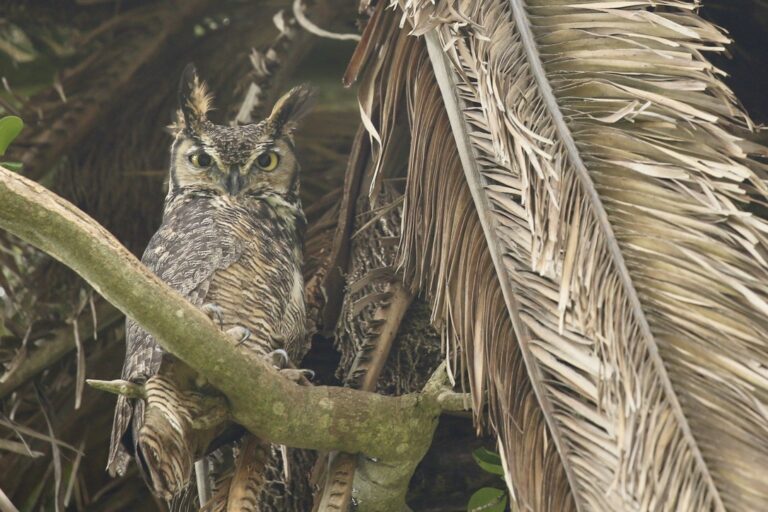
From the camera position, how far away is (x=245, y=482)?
7.75 ft

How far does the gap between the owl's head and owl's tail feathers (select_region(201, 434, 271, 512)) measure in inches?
40.5

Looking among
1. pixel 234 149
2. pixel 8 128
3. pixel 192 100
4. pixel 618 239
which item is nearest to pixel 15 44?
pixel 192 100

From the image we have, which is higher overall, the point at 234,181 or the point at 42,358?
the point at 234,181

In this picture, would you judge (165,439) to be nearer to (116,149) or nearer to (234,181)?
(234,181)

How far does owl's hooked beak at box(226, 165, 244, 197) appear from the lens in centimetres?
317

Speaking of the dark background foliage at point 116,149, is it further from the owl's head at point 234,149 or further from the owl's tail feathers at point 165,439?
the owl's tail feathers at point 165,439

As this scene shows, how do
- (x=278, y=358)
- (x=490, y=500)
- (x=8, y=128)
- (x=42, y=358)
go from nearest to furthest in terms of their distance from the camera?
(x=8, y=128), (x=278, y=358), (x=490, y=500), (x=42, y=358)

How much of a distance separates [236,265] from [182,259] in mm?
160

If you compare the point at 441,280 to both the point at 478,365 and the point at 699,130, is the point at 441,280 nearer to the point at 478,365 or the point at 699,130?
the point at 478,365

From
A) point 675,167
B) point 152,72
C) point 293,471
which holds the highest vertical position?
point 675,167

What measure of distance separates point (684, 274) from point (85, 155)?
2.68 m

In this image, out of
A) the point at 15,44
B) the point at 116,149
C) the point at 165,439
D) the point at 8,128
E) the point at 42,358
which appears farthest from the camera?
the point at 15,44

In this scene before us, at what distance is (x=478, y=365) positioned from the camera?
219cm

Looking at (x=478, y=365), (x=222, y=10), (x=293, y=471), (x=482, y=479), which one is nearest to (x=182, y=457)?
(x=478, y=365)
